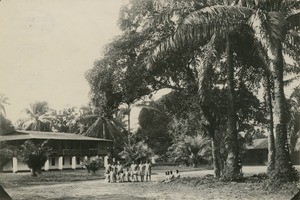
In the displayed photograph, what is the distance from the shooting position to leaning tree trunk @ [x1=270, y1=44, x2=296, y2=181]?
11.8 m

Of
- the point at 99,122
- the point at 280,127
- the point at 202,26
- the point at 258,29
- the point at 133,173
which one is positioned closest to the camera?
the point at 258,29

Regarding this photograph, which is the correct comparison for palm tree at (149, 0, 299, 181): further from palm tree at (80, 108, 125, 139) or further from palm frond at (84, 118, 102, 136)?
palm frond at (84, 118, 102, 136)

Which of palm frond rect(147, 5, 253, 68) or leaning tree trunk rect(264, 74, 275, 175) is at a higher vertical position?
palm frond rect(147, 5, 253, 68)

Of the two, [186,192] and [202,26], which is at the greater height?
[202,26]

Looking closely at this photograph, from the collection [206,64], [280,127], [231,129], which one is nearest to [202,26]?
[206,64]

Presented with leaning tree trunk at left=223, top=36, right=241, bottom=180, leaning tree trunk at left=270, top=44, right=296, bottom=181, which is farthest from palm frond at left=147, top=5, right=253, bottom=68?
leaning tree trunk at left=270, top=44, right=296, bottom=181

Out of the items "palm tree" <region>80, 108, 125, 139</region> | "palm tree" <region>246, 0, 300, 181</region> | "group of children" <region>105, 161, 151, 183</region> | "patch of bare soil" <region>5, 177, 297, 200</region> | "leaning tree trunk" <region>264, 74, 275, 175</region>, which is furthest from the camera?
"group of children" <region>105, 161, 151, 183</region>

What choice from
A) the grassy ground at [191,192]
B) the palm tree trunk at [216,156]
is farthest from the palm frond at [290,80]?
the palm tree trunk at [216,156]

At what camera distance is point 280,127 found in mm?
12148

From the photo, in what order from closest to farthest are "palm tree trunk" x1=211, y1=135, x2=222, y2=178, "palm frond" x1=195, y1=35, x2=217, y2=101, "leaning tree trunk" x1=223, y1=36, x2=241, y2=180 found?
"palm frond" x1=195, y1=35, x2=217, y2=101 → "leaning tree trunk" x1=223, y1=36, x2=241, y2=180 → "palm tree trunk" x1=211, y1=135, x2=222, y2=178

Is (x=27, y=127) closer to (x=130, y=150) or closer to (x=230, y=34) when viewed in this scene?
(x=230, y=34)

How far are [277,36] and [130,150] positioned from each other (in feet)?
56.5

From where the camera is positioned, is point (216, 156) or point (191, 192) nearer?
point (191, 192)

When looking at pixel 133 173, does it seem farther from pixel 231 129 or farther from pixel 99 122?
pixel 231 129
